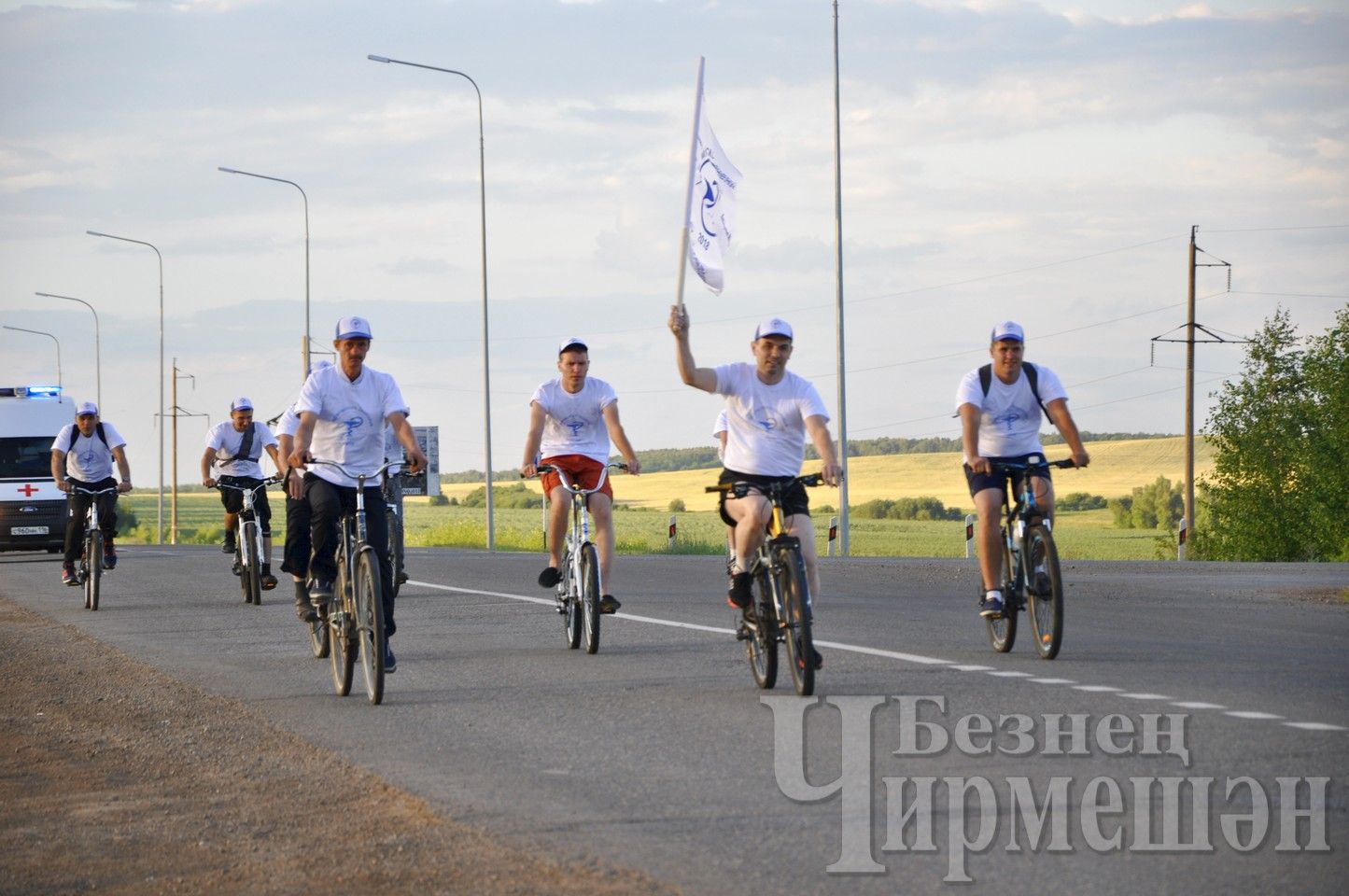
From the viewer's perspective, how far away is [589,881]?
547cm

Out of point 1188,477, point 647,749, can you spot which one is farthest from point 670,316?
point 1188,477

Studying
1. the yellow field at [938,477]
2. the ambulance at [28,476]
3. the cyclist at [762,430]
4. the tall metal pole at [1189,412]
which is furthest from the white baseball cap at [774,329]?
the yellow field at [938,477]

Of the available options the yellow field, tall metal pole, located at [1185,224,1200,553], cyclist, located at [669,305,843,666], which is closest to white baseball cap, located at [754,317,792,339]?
cyclist, located at [669,305,843,666]

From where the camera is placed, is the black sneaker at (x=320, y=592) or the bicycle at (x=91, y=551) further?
the bicycle at (x=91, y=551)

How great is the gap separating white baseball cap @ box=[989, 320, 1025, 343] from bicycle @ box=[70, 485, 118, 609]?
33.6ft

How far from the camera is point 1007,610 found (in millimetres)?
10984

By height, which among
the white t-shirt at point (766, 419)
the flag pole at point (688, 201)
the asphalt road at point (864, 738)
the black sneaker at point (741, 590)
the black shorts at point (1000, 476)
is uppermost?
the flag pole at point (688, 201)

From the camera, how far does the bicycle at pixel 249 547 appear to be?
17203mm

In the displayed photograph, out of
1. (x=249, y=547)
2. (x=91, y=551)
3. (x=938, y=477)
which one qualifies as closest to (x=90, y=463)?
(x=91, y=551)

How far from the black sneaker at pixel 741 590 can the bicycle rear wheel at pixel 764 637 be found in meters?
0.05

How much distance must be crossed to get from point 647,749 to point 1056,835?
2.39 metres

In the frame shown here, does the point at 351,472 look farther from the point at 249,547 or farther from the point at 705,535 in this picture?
the point at 705,535

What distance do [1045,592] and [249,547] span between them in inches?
365

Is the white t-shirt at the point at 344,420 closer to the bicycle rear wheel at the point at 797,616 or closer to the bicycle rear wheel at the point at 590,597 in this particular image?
the bicycle rear wheel at the point at 590,597
